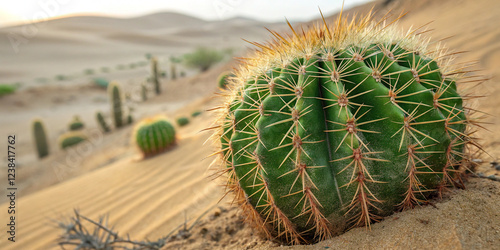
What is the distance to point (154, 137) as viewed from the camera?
6430 mm

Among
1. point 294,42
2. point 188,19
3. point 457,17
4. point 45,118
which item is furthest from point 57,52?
point 188,19

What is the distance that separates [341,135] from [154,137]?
17.4 ft

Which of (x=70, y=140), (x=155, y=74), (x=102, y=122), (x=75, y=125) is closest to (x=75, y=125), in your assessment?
(x=75, y=125)

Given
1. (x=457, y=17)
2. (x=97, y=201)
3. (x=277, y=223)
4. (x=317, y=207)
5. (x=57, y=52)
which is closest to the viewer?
(x=317, y=207)

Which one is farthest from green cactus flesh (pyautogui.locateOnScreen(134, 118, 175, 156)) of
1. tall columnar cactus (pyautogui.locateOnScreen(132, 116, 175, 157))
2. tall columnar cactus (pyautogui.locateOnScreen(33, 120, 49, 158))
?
tall columnar cactus (pyautogui.locateOnScreen(33, 120, 49, 158))

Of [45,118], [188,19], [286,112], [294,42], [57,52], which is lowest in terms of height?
[45,118]

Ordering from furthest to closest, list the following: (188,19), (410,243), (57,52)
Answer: (188,19) < (57,52) < (410,243)

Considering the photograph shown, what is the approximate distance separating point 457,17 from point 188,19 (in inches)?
4738

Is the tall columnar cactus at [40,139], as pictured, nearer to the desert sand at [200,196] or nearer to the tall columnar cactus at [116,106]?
the desert sand at [200,196]

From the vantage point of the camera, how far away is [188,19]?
12081cm

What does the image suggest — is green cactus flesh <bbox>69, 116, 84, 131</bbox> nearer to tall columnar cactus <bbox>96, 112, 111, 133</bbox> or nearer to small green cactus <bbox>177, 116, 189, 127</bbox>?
tall columnar cactus <bbox>96, 112, 111, 133</bbox>

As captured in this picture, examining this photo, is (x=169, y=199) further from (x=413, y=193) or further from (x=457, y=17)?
(x=457, y=17)

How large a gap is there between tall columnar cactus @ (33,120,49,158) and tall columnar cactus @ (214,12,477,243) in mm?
11404

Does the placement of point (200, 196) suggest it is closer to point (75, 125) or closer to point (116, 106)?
point (116, 106)
